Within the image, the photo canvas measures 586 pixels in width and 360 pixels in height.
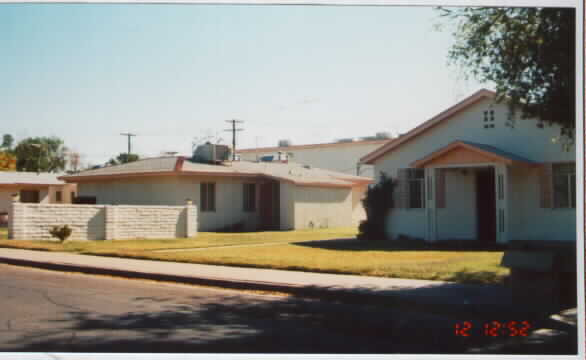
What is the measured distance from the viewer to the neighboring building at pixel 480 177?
1688cm

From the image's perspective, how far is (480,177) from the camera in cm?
1936

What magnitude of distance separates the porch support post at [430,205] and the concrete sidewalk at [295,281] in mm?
8004

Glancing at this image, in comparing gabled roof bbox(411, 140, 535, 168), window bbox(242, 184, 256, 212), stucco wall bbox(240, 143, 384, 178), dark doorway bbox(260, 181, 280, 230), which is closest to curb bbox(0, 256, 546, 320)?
gabled roof bbox(411, 140, 535, 168)

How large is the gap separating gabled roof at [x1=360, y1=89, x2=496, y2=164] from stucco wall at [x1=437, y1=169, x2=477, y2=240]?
→ 1.55m

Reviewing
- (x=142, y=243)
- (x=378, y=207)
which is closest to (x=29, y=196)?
(x=142, y=243)

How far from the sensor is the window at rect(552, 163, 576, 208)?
1650 cm

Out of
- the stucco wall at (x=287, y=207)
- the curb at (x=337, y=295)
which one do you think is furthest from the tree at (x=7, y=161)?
the curb at (x=337, y=295)

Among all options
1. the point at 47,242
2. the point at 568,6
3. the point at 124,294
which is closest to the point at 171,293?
the point at 124,294

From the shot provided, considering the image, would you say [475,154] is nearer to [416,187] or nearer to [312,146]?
[416,187]

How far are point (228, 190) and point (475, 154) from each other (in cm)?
1090

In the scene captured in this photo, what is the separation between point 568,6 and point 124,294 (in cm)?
769

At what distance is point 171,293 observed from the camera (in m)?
10.1

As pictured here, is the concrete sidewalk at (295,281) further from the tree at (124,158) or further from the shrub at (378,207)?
the tree at (124,158)

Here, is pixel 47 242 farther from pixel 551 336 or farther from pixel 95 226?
pixel 551 336
